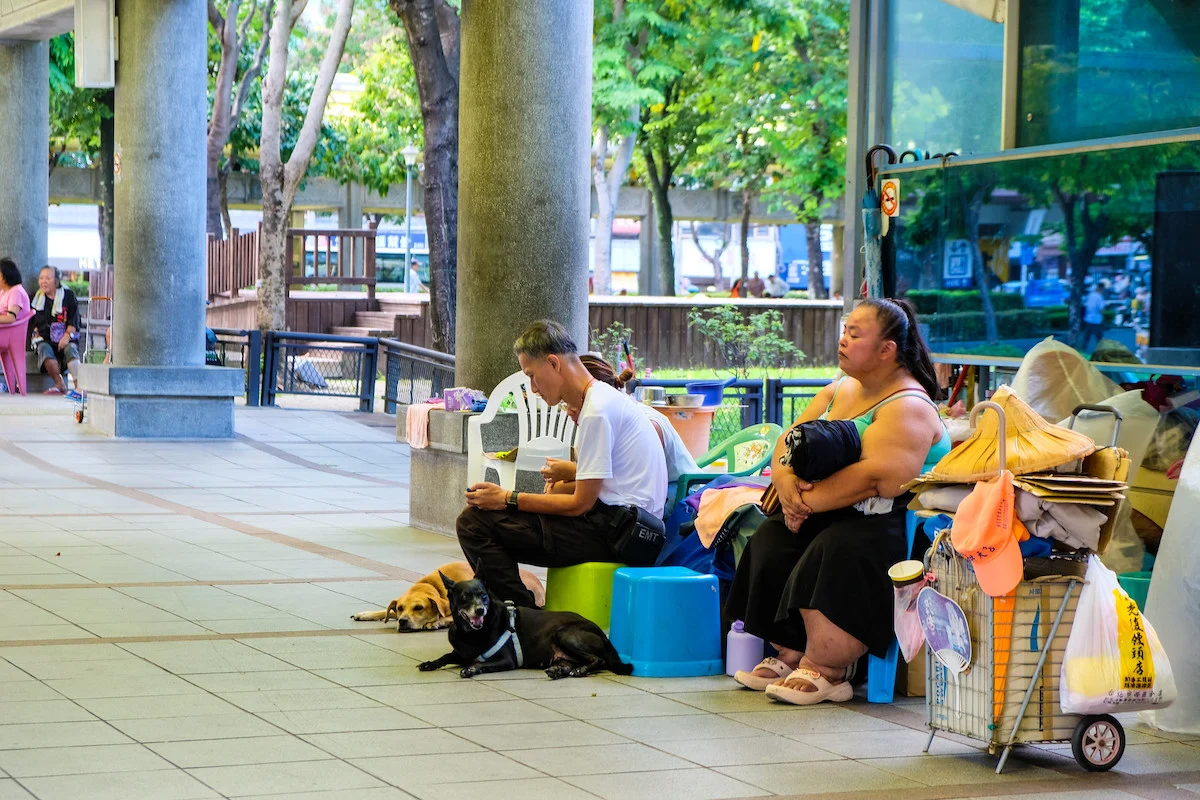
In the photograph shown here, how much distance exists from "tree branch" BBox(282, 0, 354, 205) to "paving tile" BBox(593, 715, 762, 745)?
19.3 metres

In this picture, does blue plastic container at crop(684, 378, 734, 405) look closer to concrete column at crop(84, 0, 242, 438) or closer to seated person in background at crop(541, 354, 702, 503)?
seated person in background at crop(541, 354, 702, 503)

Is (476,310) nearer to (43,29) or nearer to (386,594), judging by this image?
(386,594)

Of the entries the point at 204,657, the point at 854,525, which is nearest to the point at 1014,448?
the point at 854,525

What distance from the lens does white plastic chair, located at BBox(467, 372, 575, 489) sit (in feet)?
29.5

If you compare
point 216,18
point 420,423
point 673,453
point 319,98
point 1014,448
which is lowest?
point 420,423

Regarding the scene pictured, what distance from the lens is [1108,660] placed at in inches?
193

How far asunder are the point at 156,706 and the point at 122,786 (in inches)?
40.5

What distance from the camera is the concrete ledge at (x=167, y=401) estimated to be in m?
15.4

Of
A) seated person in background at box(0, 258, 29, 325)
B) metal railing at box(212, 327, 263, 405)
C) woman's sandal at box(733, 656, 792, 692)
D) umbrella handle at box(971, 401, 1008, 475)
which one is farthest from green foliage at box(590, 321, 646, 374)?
umbrella handle at box(971, 401, 1008, 475)

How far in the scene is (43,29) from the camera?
735 inches

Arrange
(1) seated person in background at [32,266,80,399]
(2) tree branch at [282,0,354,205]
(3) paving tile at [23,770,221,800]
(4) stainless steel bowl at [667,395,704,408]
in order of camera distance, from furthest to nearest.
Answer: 1. (2) tree branch at [282,0,354,205]
2. (1) seated person in background at [32,266,80,399]
3. (4) stainless steel bowl at [667,395,704,408]
4. (3) paving tile at [23,770,221,800]

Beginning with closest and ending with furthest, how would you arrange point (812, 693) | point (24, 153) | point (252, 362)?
1. point (812, 693)
2. point (252, 362)
3. point (24, 153)

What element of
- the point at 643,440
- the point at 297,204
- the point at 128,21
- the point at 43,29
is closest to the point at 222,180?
the point at 297,204

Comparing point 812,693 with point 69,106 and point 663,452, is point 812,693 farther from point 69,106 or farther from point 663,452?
point 69,106
